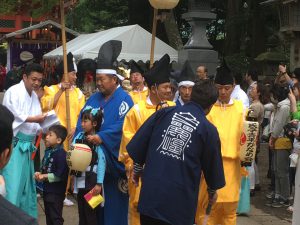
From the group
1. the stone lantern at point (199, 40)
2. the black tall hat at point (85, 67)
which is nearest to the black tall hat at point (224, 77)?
the black tall hat at point (85, 67)

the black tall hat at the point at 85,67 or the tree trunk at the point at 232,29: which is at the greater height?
the tree trunk at the point at 232,29

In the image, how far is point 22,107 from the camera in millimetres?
5590

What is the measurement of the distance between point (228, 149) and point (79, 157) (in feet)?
5.06

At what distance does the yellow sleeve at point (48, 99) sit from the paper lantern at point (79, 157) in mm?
2384

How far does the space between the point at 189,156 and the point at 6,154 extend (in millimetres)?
2112

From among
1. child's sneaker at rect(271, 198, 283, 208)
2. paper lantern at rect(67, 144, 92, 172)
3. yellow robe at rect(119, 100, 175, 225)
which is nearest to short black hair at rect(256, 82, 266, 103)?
child's sneaker at rect(271, 198, 283, 208)

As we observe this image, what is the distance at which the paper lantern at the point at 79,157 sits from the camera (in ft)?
15.7

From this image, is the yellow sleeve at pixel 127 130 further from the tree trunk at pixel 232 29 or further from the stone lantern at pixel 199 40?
the tree trunk at pixel 232 29

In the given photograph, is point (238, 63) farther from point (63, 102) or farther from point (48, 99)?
point (48, 99)

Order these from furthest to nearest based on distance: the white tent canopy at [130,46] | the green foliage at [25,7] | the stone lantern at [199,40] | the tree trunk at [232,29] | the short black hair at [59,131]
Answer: the tree trunk at [232,29]
the green foliage at [25,7]
the white tent canopy at [130,46]
the stone lantern at [199,40]
the short black hair at [59,131]

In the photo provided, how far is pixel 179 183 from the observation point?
3918 millimetres

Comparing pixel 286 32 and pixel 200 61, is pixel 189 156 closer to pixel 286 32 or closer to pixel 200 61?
pixel 200 61

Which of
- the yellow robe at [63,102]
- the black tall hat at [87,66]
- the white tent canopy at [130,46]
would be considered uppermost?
the white tent canopy at [130,46]

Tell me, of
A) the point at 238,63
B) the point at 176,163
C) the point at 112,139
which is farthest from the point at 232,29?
the point at 176,163
